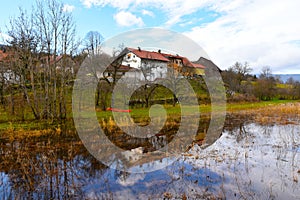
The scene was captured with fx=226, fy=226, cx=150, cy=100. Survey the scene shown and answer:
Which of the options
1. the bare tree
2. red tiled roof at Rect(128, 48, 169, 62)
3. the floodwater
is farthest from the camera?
red tiled roof at Rect(128, 48, 169, 62)

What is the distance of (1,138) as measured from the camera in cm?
1189

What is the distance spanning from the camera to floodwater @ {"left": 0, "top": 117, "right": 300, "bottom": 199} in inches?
217

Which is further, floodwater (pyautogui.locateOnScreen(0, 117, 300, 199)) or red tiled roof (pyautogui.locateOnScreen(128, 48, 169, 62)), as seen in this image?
red tiled roof (pyautogui.locateOnScreen(128, 48, 169, 62))

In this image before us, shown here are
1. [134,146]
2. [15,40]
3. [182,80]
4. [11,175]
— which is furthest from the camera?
[182,80]

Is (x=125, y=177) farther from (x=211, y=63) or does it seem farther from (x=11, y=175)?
(x=211, y=63)

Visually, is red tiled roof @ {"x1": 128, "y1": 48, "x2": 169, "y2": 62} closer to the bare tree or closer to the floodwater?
the bare tree

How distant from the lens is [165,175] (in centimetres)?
680

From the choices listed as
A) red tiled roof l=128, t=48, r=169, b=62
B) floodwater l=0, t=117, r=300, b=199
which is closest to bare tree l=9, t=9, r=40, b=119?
floodwater l=0, t=117, r=300, b=199

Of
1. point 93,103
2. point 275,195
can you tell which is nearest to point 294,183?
point 275,195

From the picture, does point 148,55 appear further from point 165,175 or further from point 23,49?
point 165,175

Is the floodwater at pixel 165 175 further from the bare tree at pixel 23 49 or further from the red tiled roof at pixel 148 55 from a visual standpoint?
the red tiled roof at pixel 148 55

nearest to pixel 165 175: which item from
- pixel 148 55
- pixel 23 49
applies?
pixel 23 49

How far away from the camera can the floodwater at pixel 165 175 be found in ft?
18.1

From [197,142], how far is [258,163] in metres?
3.79
